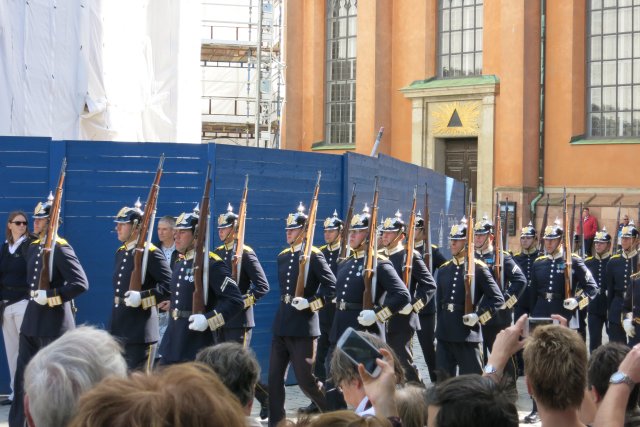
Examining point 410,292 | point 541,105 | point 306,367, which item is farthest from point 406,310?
point 541,105

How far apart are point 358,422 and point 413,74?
25843 millimetres

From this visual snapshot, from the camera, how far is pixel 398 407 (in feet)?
12.2

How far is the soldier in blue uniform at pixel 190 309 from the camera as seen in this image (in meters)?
7.90

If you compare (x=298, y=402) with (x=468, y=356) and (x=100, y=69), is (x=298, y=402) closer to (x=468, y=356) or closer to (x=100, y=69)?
(x=468, y=356)

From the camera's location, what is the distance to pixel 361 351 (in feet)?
12.4

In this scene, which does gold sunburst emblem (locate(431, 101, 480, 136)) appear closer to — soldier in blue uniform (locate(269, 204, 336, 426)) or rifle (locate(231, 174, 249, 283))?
soldier in blue uniform (locate(269, 204, 336, 426))

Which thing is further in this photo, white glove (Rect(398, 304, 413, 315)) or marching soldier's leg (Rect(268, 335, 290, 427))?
white glove (Rect(398, 304, 413, 315))

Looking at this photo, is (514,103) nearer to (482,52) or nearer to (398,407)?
(482,52)

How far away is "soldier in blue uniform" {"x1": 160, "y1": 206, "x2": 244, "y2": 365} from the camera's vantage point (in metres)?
7.90

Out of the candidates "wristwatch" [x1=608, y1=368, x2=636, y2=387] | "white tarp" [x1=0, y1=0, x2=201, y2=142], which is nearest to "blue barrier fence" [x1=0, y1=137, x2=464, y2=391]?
"white tarp" [x1=0, y1=0, x2=201, y2=142]

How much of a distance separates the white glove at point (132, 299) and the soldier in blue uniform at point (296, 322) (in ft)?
4.19

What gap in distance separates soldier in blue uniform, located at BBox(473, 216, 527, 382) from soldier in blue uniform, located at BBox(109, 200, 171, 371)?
3.13 m

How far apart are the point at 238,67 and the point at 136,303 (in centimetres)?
2575

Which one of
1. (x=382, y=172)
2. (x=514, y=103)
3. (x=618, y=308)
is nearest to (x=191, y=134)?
(x=382, y=172)
